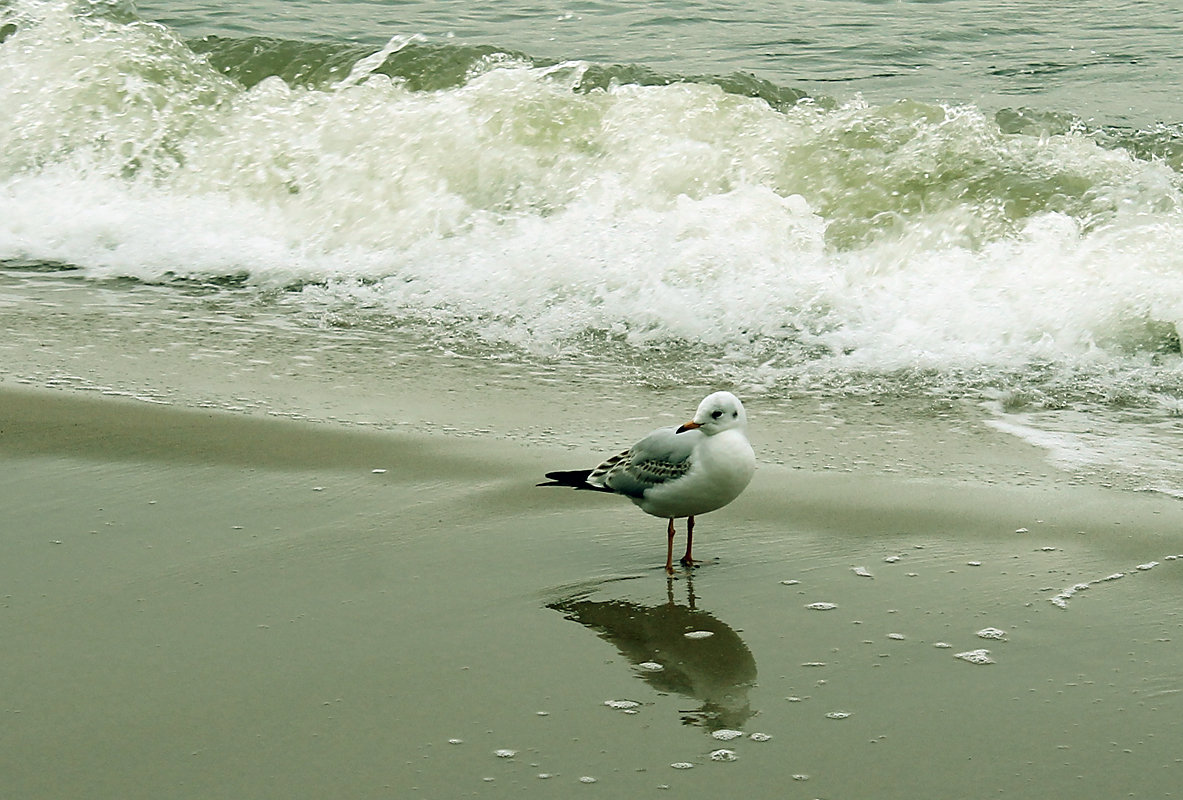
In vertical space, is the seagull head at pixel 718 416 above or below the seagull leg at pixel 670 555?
above

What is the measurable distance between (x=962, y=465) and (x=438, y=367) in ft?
7.41

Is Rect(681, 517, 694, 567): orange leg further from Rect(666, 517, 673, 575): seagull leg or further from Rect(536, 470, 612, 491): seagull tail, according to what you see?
Rect(536, 470, 612, 491): seagull tail

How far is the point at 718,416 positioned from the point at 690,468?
16 cm

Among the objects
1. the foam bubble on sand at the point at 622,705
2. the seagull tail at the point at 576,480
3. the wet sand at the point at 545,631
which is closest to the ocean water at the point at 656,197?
the wet sand at the point at 545,631

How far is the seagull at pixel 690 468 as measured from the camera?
3.74m

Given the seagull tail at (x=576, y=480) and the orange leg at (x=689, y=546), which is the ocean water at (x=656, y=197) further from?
the seagull tail at (x=576, y=480)

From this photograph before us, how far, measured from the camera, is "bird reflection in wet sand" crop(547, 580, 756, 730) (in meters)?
3.03

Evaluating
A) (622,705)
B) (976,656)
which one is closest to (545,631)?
(622,705)

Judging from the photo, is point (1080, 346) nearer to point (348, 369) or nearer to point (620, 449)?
point (620, 449)

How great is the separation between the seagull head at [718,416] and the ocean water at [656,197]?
1.44 meters

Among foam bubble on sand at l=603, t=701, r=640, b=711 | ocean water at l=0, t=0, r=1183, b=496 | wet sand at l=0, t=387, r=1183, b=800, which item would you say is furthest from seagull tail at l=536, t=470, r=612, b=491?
ocean water at l=0, t=0, r=1183, b=496

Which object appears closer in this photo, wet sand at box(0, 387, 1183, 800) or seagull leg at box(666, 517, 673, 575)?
wet sand at box(0, 387, 1183, 800)

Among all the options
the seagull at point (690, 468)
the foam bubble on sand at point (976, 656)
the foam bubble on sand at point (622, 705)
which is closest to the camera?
the foam bubble on sand at point (622, 705)

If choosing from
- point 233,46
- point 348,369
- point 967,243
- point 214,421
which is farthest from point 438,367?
point 233,46
